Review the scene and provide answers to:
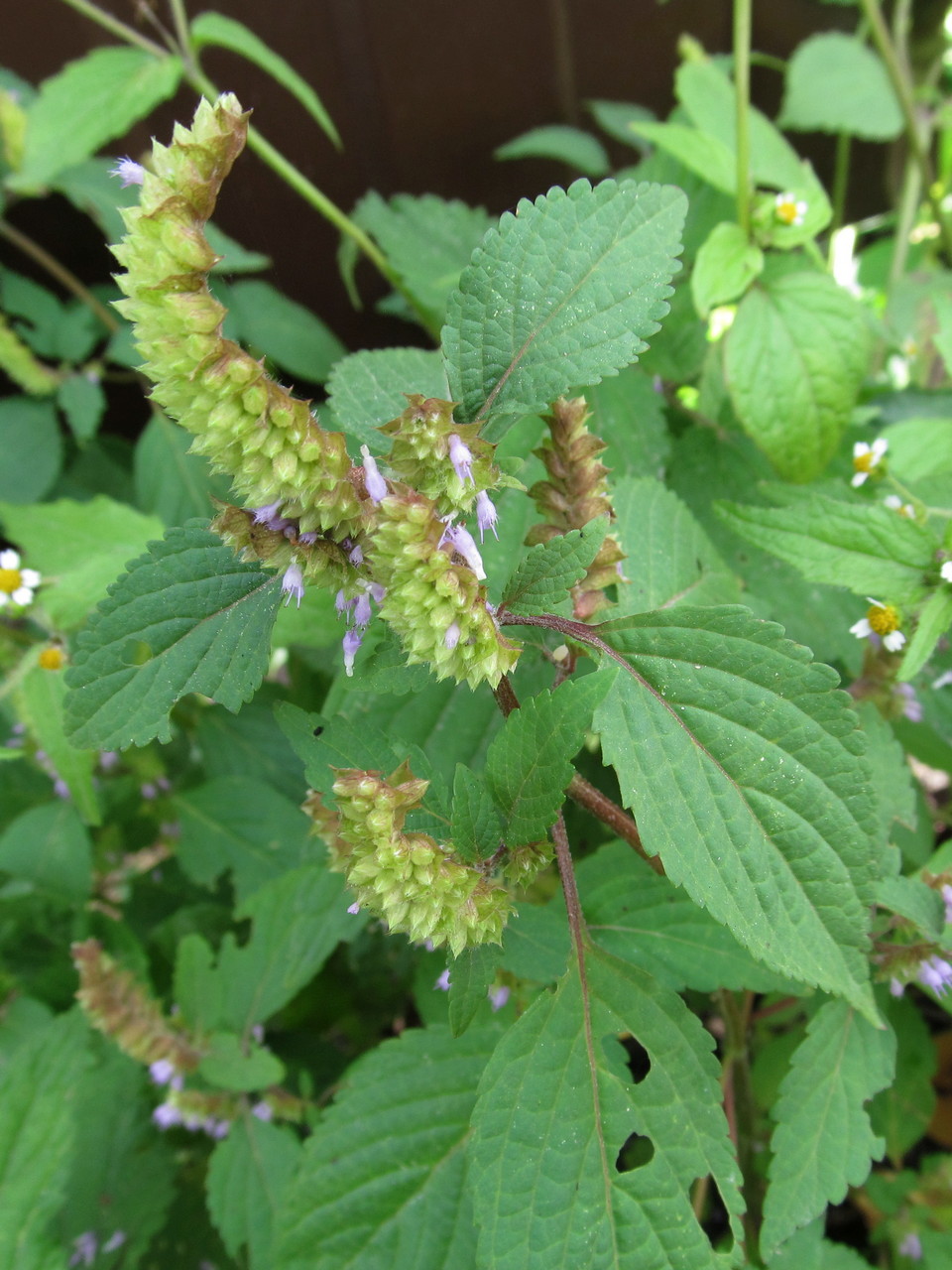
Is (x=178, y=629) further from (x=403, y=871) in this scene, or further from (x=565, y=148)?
(x=565, y=148)

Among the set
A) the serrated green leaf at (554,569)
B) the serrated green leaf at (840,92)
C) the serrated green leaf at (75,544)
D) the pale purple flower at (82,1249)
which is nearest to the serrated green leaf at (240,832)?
the serrated green leaf at (75,544)

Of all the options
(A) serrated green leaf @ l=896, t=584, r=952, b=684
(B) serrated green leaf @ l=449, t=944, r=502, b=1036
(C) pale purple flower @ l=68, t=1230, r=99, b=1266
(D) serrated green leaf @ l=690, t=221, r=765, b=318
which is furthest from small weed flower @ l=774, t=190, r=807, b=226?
(C) pale purple flower @ l=68, t=1230, r=99, b=1266

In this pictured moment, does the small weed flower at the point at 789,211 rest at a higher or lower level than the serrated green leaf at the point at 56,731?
higher

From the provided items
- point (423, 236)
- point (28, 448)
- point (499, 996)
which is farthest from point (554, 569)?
point (28, 448)

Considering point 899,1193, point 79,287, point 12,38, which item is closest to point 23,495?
point 79,287

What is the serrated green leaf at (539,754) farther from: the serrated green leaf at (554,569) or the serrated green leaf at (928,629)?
the serrated green leaf at (928,629)

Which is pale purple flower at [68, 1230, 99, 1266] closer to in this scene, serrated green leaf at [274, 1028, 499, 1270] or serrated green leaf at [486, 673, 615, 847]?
serrated green leaf at [274, 1028, 499, 1270]
